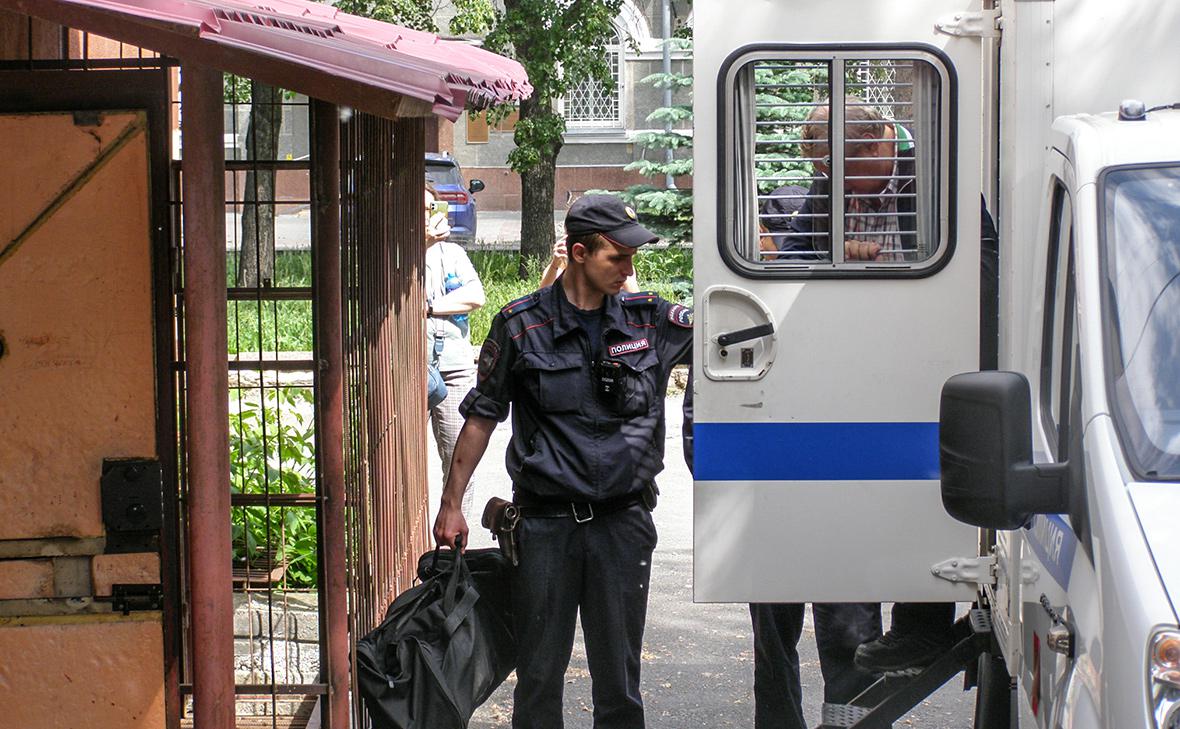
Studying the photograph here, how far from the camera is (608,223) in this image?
178 inches

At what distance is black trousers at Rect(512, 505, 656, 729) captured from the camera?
178 inches

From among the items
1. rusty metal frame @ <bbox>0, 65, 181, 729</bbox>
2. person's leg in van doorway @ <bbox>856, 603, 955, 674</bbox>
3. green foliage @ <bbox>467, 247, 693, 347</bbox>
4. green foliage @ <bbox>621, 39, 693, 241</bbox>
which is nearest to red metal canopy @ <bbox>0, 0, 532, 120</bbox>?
rusty metal frame @ <bbox>0, 65, 181, 729</bbox>

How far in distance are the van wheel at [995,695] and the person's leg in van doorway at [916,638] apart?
14 cm

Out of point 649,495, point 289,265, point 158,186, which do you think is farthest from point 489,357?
point 289,265

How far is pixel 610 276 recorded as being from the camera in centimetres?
455

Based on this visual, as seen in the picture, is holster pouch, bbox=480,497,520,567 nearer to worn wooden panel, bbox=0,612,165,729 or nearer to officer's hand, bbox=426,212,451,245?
worn wooden panel, bbox=0,612,165,729

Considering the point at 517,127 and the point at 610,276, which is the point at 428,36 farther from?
the point at 517,127

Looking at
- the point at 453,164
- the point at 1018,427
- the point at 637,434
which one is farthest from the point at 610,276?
the point at 453,164

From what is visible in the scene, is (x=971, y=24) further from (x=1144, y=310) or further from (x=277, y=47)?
(x=277, y=47)

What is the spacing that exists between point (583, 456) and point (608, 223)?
2.39ft

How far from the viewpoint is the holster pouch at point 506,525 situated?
4508 millimetres

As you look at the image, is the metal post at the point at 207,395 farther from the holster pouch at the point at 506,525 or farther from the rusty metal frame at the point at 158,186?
the holster pouch at the point at 506,525

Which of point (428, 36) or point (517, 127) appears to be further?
point (517, 127)

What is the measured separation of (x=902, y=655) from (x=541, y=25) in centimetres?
1292
